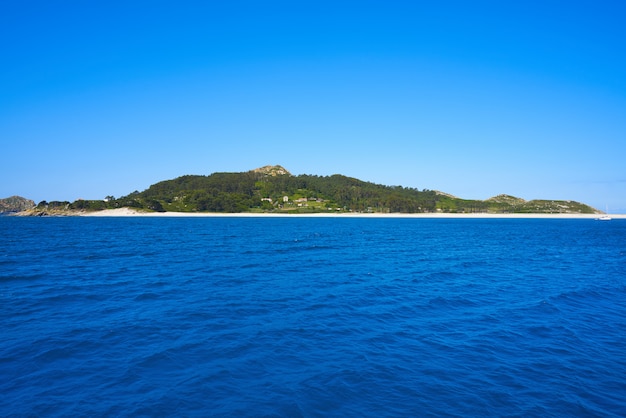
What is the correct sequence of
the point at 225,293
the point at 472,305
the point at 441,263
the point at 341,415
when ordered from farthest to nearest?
the point at 441,263 < the point at 225,293 < the point at 472,305 < the point at 341,415

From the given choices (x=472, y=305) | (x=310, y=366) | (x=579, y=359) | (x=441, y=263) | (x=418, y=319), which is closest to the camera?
(x=310, y=366)

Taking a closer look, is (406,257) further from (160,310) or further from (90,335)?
(90,335)

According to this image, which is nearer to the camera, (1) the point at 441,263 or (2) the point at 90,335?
(2) the point at 90,335

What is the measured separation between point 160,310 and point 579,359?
782 inches

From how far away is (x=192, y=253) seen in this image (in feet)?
162

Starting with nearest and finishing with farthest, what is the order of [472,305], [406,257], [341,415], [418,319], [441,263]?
[341,415], [418,319], [472,305], [441,263], [406,257]

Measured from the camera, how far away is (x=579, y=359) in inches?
567

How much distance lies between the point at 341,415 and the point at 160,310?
14.1 meters

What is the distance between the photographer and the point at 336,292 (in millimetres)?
25906

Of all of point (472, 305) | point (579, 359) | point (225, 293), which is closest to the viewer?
point (579, 359)

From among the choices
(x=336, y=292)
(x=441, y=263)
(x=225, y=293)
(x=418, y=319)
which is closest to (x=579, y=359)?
(x=418, y=319)

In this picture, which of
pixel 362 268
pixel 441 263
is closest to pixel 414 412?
pixel 362 268

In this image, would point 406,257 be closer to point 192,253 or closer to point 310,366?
point 192,253

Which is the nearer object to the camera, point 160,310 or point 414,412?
point 414,412
